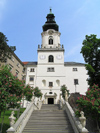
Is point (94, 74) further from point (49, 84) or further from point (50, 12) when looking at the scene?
point (50, 12)

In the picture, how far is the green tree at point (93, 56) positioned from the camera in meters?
18.5

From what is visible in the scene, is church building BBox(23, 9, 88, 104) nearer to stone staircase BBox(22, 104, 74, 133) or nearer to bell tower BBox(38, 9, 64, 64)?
bell tower BBox(38, 9, 64, 64)

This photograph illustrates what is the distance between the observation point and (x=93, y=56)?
19016mm

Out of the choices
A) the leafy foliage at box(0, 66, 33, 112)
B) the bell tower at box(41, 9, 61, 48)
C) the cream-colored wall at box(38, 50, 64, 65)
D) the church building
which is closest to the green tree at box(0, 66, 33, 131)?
Result: the leafy foliage at box(0, 66, 33, 112)

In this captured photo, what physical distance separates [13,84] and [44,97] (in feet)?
86.7

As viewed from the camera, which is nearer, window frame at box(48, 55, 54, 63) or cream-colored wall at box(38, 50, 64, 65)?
cream-colored wall at box(38, 50, 64, 65)

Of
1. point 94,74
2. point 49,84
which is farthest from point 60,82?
point 94,74

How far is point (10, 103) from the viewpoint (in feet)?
32.3

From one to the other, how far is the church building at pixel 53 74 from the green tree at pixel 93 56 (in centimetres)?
1854

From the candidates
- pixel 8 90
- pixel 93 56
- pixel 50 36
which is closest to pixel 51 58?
pixel 50 36

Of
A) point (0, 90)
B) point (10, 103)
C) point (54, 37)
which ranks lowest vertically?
point (10, 103)

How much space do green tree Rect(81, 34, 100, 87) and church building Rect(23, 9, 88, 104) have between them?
1854 cm

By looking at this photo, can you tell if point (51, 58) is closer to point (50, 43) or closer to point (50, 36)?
point (50, 43)

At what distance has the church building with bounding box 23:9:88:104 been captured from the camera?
120ft
